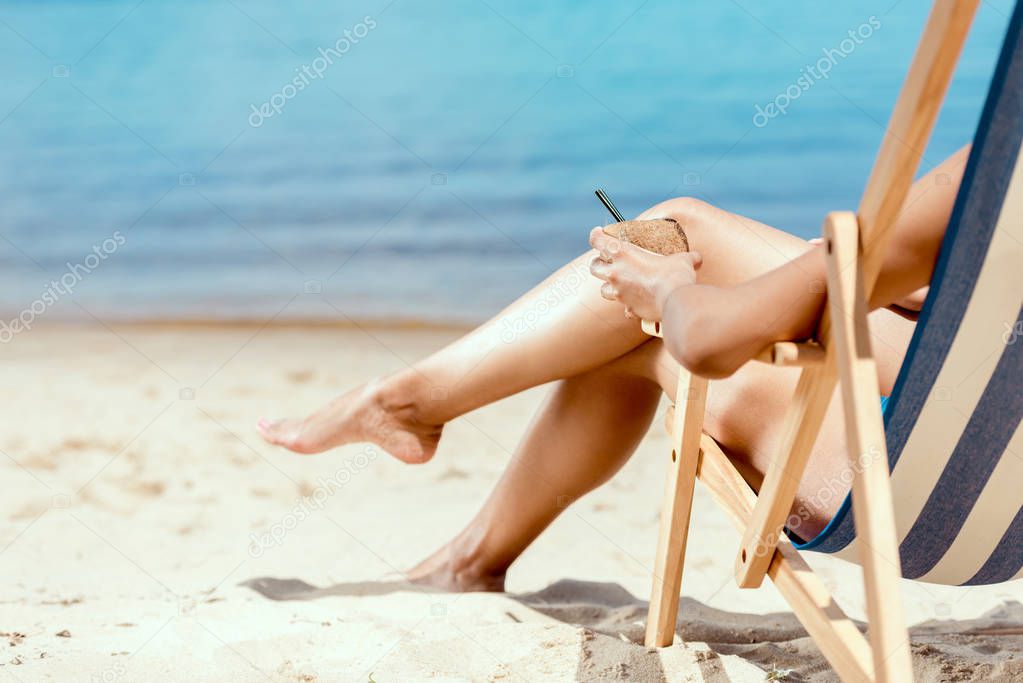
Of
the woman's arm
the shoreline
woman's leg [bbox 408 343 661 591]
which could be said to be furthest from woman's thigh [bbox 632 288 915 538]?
the shoreline

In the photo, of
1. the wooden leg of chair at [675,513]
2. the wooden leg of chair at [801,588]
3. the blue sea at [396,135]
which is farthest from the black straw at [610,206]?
the blue sea at [396,135]

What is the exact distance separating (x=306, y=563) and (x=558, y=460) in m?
0.63

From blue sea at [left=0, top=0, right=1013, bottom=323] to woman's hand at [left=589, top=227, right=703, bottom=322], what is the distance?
10.0 ft

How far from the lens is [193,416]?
9.62 ft

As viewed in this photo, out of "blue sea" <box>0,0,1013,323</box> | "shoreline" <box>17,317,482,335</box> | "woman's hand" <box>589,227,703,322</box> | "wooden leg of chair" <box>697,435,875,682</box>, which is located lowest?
"wooden leg of chair" <box>697,435,875,682</box>

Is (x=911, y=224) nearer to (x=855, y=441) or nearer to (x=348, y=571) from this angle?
(x=855, y=441)

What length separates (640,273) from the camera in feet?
3.86

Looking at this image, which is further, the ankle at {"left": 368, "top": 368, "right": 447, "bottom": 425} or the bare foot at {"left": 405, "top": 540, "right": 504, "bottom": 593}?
the bare foot at {"left": 405, "top": 540, "right": 504, "bottom": 593}

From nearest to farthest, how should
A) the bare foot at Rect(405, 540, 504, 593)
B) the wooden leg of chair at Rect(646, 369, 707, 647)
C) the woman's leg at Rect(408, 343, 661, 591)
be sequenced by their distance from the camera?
1. the wooden leg of chair at Rect(646, 369, 707, 647)
2. the woman's leg at Rect(408, 343, 661, 591)
3. the bare foot at Rect(405, 540, 504, 593)

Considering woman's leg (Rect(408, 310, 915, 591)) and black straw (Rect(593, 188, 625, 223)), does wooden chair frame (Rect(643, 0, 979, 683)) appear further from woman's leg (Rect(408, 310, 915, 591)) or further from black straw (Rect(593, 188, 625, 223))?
black straw (Rect(593, 188, 625, 223))

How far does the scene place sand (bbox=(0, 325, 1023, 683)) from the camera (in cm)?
150

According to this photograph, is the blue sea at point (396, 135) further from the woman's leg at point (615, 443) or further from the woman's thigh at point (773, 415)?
the woman's thigh at point (773, 415)

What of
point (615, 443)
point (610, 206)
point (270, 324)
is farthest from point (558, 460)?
point (270, 324)

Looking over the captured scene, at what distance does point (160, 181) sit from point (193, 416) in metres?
4.14
